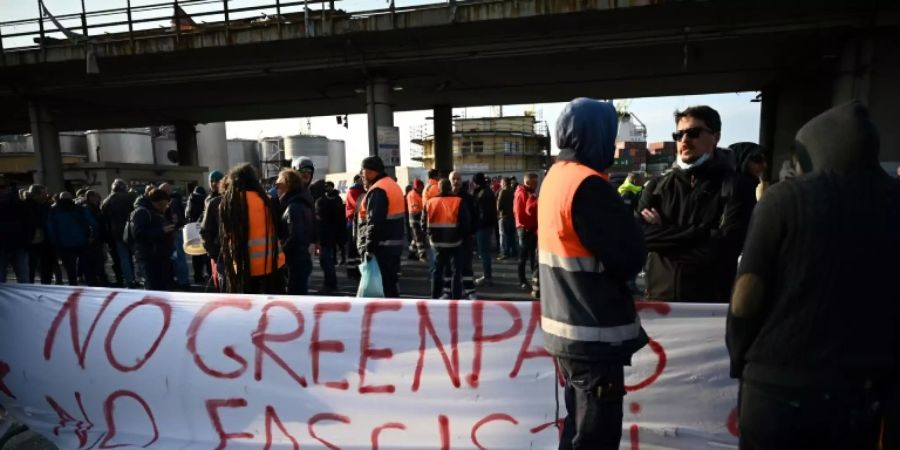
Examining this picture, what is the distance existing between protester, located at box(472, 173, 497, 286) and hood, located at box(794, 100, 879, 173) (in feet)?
20.3

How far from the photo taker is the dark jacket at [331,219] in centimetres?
797

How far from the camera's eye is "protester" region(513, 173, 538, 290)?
7.50m

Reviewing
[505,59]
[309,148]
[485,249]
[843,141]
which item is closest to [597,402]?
[843,141]

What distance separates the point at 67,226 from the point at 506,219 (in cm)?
746

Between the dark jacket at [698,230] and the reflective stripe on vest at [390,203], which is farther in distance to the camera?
the reflective stripe on vest at [390,203]

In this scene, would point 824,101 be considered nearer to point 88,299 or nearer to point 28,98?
point 88,299

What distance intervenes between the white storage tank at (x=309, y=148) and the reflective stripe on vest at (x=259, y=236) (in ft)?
148

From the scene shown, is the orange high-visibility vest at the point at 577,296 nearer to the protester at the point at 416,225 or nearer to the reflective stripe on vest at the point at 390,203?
the reflective stripe on vest at the point at 390,203

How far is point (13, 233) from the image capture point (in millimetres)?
6695

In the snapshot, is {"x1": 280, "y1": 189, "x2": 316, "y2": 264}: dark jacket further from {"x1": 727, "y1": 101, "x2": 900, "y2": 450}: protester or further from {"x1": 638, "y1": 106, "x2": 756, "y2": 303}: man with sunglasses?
{"x1": 727, "y1": 101, "x2": 900, "y2": 450}: protester

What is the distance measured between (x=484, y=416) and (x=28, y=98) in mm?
20786

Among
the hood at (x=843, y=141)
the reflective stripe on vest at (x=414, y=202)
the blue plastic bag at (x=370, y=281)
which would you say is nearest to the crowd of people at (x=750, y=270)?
Result: the hood at (x=843, y=141)

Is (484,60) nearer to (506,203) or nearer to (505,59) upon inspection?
(505,59)

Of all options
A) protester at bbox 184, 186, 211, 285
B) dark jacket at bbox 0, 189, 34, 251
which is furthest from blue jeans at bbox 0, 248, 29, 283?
protester at bbox 184, 186, 211, 285
